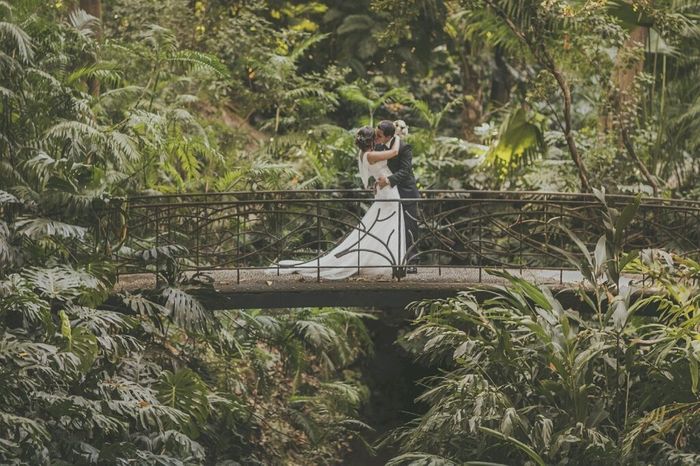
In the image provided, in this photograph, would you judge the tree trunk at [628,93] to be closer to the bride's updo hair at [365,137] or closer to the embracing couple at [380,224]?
the embracing couple at [380,224]

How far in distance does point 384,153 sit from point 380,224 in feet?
2.30

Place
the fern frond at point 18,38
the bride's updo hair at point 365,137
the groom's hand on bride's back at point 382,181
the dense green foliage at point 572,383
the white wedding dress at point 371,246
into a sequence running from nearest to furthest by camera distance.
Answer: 1. the dense green foliage at point 572,383
2. the fern frond at point 18,38
3. the white wedding dress at point 371,246
4. the bride's updo hair at point 365,137
5. the groom's hand on bride's back at point 382,181

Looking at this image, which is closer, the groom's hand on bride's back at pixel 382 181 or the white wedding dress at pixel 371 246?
the white wedding dress at pixel 371 246

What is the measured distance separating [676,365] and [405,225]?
10.6ft

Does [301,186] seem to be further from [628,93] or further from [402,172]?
[402,172]

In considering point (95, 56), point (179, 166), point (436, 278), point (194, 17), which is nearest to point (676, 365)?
point (436, 278)

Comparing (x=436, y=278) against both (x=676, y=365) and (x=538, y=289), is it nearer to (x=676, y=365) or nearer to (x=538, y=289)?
(x=538, y=289)

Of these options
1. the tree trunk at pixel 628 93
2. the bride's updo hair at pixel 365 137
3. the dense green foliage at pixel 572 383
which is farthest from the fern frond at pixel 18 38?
the tree trunk at pixel 628 93

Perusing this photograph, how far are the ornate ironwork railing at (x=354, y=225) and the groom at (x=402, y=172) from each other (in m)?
0.16

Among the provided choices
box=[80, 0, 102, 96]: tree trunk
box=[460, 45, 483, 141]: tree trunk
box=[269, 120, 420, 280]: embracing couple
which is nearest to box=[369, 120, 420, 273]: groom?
box=[269, 120, 420, 280]: embracing couple

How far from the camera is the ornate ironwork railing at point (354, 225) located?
1261 centimetres

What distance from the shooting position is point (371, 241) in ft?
42.5

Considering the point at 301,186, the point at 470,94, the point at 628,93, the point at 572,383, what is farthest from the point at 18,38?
the point at 470,94

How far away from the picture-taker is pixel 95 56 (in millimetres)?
14094
